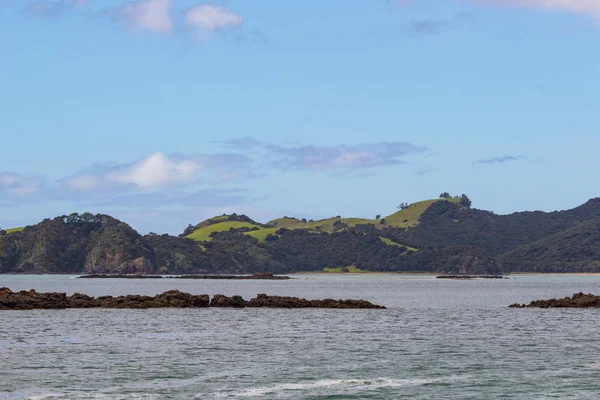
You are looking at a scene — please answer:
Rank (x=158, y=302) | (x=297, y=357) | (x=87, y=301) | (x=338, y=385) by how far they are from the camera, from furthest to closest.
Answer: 1. (x=87, y=301)
2. (x=158, y=302)
3. (x=297, y=357)
4. (x=338, y=385)

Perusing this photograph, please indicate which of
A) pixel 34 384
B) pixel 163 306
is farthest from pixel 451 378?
pixel 163 306

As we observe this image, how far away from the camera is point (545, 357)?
1935 inches

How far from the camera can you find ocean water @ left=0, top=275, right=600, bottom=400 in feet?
123

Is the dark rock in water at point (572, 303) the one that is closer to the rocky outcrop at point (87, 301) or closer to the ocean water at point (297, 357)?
the ocean water at point (297, 357)

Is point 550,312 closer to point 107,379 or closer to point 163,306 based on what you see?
point 163,306

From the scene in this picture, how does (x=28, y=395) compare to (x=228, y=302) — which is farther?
(x=228, y=302)

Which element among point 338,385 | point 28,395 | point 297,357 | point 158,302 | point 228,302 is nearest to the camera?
point 28,395

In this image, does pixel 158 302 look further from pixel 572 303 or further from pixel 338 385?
pixel 338 385

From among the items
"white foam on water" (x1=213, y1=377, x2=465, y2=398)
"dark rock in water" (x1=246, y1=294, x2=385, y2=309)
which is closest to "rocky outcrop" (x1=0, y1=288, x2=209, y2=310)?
"dark rock in water" (x1=246, y1=294, x2=385, y2=309)

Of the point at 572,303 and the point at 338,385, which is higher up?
the point at 572,303

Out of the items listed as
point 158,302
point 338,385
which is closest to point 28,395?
point 338,385

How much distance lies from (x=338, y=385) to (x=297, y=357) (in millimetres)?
10369

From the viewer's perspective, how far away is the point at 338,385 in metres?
39.0

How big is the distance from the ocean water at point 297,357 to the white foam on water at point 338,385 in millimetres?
46
